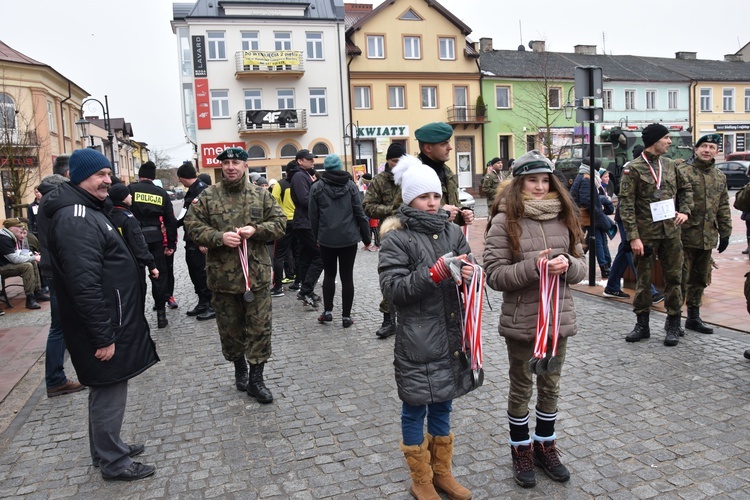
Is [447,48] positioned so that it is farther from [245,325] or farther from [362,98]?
[245,325]

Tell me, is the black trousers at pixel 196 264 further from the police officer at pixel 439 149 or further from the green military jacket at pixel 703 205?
the green military jacket at pixel 703 205

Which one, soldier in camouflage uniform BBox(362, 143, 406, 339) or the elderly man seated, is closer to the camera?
soldier in camouflage uniform BBox(362, 143, 406, 339)

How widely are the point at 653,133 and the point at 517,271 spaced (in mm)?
3295

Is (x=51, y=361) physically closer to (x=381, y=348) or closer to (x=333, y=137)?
(x=381, y=348)

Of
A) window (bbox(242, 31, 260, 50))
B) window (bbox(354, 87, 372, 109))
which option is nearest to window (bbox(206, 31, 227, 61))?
window (bbox(242, 31, 260, 50))

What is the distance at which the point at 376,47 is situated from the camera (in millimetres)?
38375

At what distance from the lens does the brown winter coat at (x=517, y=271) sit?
3.28m

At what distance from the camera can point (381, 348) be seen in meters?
6.00

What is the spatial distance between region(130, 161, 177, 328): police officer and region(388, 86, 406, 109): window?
3261 centimetres

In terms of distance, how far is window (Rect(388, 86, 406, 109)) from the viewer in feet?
127

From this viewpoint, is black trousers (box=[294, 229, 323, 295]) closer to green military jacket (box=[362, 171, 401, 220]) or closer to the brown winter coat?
green military jacket (box=[362, 171, 401, 220])

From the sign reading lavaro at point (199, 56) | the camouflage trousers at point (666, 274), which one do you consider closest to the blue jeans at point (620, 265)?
the camouflage trousers at point (666, 274)

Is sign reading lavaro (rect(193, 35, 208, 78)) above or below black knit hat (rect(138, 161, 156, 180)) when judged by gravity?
Result: above

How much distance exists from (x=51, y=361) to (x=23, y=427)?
2.40 feet
